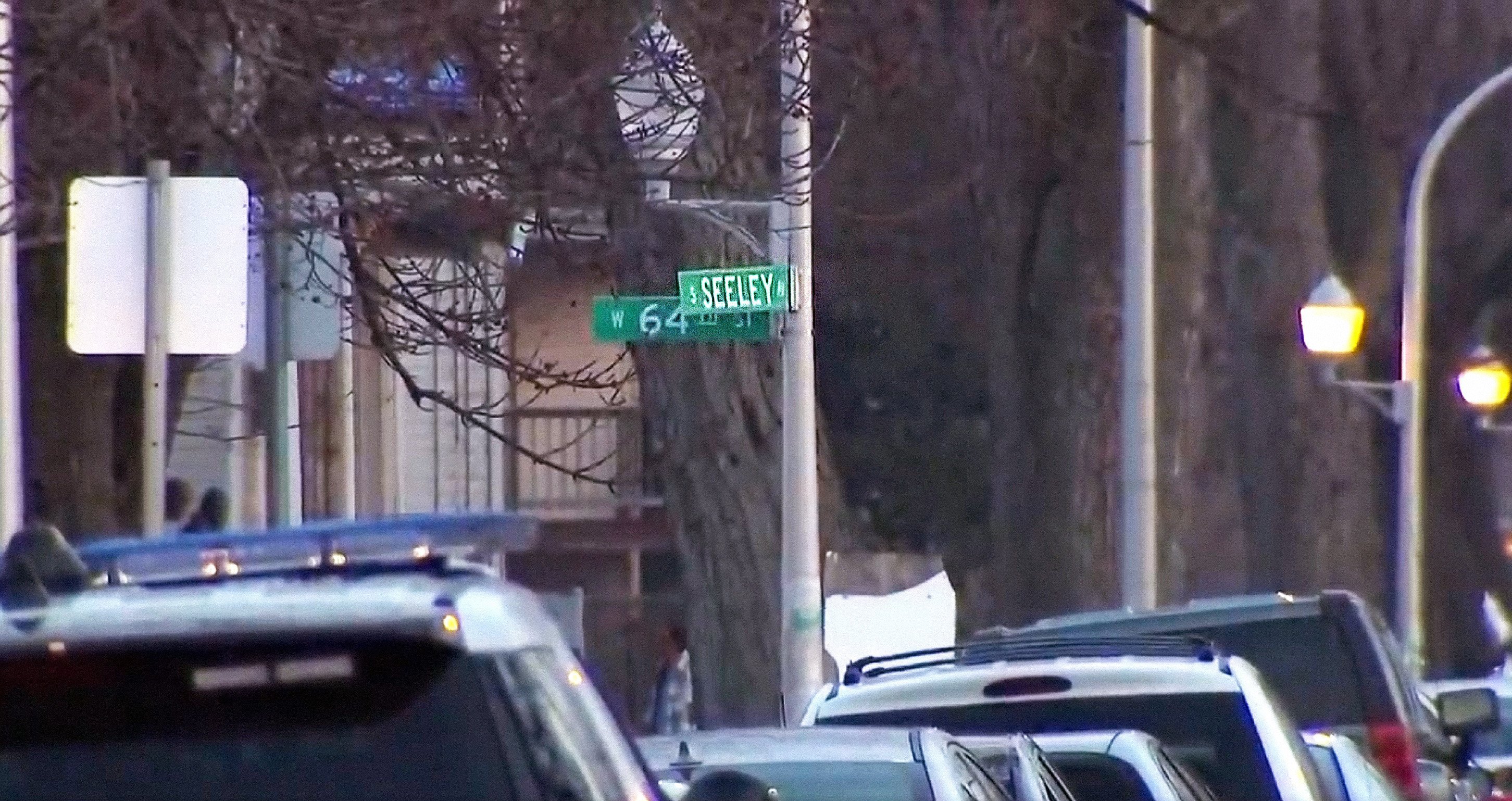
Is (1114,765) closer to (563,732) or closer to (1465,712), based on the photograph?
(563,732)

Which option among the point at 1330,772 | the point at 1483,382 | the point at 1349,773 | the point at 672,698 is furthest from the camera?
the point at 1483,382

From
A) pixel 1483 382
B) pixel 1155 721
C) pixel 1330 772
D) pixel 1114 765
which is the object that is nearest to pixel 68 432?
pixel 1155 721

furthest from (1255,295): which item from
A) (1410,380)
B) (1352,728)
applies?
(1352,728)

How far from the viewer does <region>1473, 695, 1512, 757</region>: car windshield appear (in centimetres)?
2066

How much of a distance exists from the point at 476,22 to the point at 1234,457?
19163 millimetres

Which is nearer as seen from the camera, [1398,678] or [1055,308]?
[1398,678]

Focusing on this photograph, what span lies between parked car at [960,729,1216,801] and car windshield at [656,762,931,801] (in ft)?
2.51

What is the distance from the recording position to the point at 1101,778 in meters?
9.40

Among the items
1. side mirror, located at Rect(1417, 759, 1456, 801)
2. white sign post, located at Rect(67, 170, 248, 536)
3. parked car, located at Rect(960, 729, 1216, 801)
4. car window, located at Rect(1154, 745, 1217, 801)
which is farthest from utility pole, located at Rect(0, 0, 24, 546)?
side mirror, located at Rect(1417, 759, 1456, 801)

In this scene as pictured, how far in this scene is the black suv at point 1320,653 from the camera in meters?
12.8

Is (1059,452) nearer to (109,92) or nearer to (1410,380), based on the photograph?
(1410,380)

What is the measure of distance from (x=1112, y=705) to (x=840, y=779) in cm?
254

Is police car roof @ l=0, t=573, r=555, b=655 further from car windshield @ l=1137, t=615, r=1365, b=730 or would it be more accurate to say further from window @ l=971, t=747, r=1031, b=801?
car windshield @ l=1137, t=615, r=1365, b=730

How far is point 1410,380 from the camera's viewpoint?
25.0 metres
